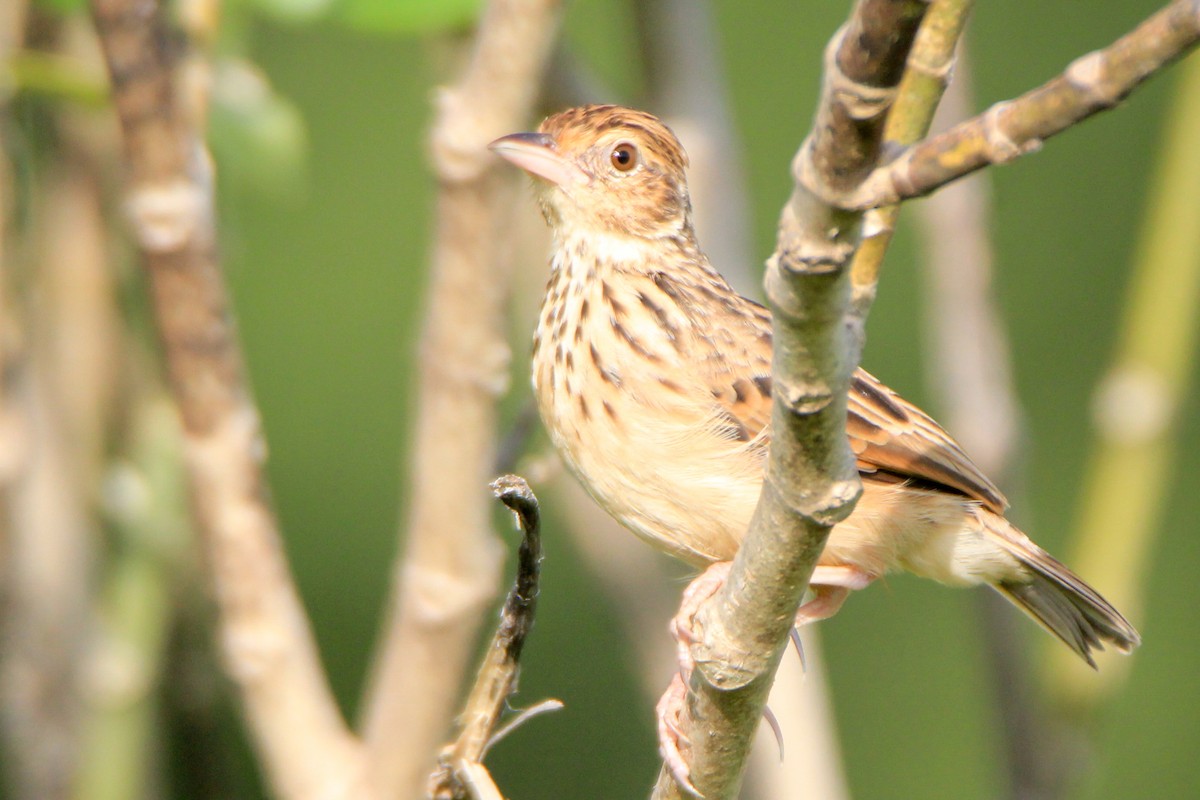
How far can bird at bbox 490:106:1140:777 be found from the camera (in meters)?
2.65

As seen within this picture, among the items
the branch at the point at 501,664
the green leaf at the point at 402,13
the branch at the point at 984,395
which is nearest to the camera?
the branch at the point at 501,664

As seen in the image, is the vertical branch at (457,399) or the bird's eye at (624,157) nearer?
the vertical branch at (457,399)

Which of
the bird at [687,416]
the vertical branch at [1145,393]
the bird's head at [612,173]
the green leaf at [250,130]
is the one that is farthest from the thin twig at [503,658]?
the vertical branch at [1145,393]

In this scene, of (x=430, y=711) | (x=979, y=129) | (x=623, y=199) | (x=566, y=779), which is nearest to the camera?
(x=979, y=129)

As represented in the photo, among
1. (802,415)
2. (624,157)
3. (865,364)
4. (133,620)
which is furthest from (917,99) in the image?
(865,364)

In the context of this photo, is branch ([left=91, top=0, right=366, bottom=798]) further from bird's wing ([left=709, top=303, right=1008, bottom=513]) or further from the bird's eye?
the bird's eye

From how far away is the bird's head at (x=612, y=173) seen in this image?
317 cm

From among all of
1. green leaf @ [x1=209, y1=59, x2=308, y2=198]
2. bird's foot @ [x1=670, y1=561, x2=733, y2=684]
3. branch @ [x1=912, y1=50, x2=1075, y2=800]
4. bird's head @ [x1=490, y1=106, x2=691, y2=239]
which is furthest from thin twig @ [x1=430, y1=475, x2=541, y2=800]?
branch @ [x1=912, y1=50, x2=1075, y2=800]

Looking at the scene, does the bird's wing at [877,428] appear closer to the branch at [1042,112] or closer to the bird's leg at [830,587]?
the bird's leg at [830,587]

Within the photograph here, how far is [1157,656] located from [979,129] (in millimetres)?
6750

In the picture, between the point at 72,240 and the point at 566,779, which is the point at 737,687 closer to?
the point at 72,240

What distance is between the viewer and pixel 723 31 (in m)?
7.38

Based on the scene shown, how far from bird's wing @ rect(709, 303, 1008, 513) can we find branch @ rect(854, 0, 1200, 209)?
1.41 meters

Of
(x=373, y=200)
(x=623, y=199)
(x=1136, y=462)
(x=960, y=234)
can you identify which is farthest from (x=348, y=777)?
(x=373, y=200)
